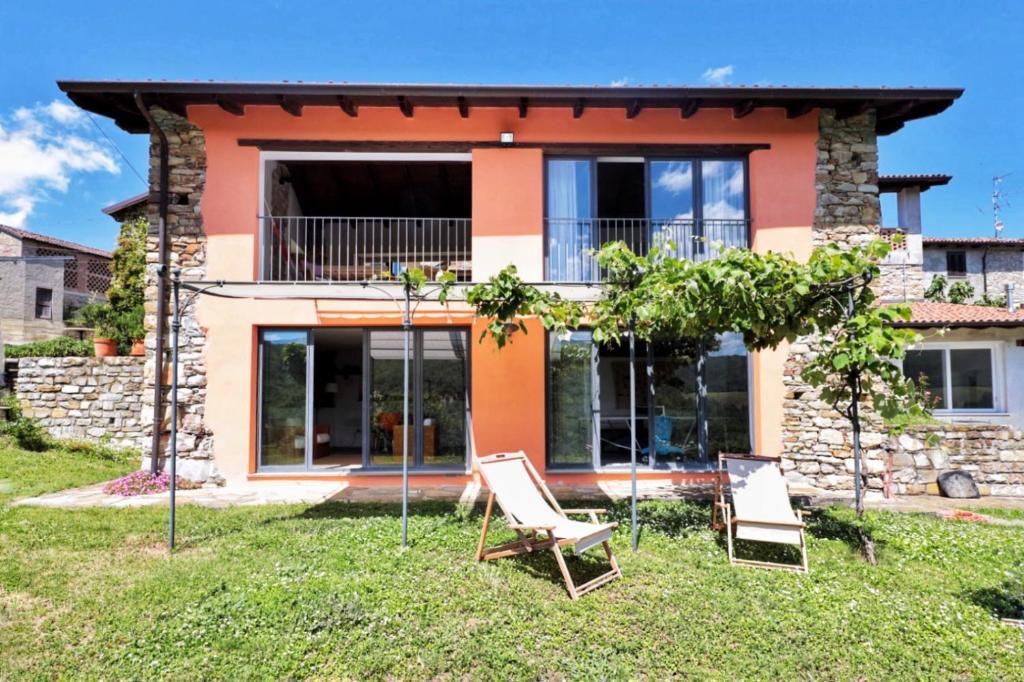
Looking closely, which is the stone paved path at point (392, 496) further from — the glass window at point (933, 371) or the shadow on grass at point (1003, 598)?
the glass window at point (933, 371)

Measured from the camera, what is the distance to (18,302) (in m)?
19.6

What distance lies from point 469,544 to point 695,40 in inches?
369

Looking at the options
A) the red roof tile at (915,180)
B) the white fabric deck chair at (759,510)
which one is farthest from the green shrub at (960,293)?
the white fabric deck chair at (759,510)

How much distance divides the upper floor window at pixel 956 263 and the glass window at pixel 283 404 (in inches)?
1014

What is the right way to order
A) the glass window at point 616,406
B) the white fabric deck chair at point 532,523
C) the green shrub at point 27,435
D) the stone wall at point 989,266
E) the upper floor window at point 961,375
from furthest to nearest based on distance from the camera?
the stone wall at point 989,266, the upper floor window at point 961,375, the green shrub at point 27,435, the glass window at point 616,406, the white fabric deck chair at point 532,523

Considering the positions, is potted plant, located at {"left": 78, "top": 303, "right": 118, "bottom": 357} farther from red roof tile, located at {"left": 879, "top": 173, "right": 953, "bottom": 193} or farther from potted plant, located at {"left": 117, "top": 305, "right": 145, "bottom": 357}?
red roof tile, located at {"left": 879, "top": 173, "right": 953, "bottom": 193}

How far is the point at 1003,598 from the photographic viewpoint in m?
3.98

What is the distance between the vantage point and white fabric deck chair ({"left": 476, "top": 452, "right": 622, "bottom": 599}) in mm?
4055

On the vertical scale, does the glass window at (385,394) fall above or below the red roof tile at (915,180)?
below

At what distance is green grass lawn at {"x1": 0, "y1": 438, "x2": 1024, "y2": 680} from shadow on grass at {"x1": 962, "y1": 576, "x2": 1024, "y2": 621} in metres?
0.02

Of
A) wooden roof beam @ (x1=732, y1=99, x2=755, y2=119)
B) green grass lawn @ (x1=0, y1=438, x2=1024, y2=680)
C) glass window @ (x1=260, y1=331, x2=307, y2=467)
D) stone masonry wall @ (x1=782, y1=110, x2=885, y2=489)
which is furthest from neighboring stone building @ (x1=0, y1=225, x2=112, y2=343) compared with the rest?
stone masonry wall @ (x1=782, y1=110, x2=885, y2=489)

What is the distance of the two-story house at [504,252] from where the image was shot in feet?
25.4

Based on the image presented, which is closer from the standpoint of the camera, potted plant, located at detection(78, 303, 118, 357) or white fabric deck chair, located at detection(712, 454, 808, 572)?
white fabric deck chair, located at detection(712, 454, 808, 572)

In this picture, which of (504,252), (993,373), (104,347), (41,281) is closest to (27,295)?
(41,281)
